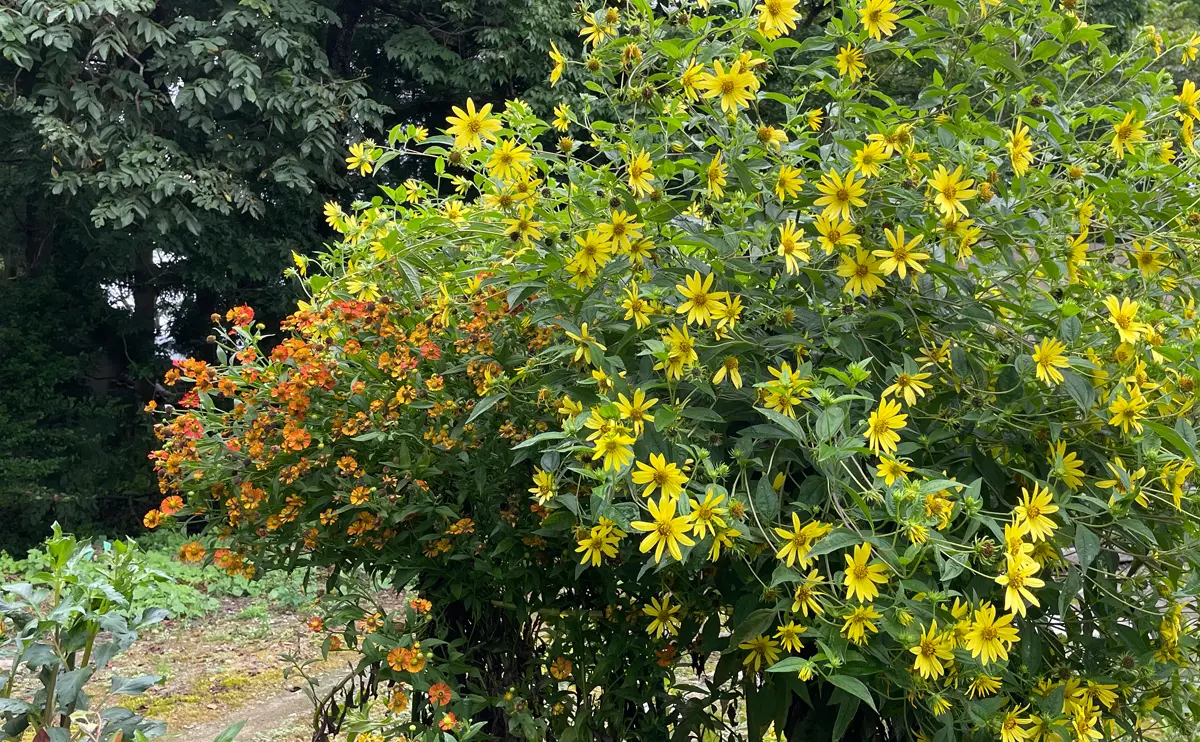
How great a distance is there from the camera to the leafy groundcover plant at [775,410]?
115 centimetres

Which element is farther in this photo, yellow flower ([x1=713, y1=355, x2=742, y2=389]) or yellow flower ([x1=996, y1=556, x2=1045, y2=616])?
yellow flower ([x1=713, y1=355, x2=742, y2=389])

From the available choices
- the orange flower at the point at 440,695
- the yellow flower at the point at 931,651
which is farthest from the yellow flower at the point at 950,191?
the orange flower at the point at 440,695

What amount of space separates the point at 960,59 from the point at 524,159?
0.67 m

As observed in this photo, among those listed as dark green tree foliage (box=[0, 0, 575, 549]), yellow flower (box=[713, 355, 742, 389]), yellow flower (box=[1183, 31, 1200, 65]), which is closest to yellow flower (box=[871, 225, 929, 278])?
yellow flower (box=[713, 355, 742, 389])

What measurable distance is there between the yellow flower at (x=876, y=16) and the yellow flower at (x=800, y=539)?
0.69m

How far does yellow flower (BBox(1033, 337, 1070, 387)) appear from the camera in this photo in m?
1.18

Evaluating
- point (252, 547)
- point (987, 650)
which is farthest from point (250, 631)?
point (987, 650)

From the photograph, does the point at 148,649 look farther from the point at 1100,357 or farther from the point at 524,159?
the point at 1100,357

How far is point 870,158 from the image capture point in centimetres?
121

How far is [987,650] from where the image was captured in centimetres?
106

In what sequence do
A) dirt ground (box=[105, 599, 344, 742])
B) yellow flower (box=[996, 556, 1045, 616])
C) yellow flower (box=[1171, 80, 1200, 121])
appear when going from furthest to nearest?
dirt ground (box=[105, 599, 344, 742])
yellow flower (box=[1171, 80, 1200, 121])
yellow flower (box=[996, 556, 1045, 616])

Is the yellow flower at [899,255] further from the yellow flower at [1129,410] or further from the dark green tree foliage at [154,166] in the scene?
the dark green tree foliage at [154,166]

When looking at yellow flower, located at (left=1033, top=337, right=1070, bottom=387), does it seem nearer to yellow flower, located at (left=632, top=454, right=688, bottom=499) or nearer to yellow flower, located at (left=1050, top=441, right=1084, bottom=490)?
yellow flower, located at (left=1050, top=441, right=1084, bottom=490)

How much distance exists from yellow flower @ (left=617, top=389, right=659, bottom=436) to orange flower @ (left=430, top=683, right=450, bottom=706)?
0.60 meters
